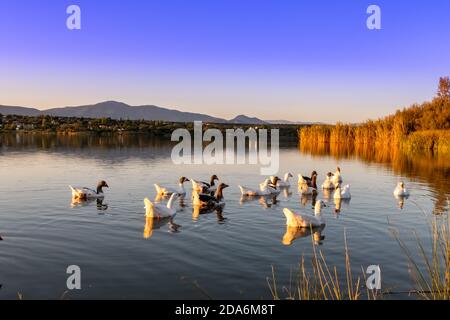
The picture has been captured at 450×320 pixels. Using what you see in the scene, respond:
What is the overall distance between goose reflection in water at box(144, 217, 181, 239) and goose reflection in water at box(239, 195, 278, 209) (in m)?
4.33

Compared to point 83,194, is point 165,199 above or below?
below

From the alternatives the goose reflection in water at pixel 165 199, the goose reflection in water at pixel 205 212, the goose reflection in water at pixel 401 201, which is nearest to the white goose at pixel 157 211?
the goose reflection in water at pixel 205 212

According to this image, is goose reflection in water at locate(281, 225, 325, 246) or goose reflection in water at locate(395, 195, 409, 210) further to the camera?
goose reflection in water at locate(395, 195, 409, 210)

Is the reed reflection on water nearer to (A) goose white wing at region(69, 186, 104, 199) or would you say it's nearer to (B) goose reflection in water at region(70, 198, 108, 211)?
(B) goose reflection in water at region(70, 198, 108, 211)

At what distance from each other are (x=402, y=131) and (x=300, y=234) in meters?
46.7

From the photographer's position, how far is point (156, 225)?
47.2 feet

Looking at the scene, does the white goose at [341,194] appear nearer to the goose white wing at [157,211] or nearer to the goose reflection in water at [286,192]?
the goose reflection in water at [286,192]

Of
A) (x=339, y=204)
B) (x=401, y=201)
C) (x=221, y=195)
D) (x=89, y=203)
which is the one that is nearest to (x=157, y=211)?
(x=221, y=195)

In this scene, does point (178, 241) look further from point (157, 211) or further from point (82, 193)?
point (82, 193)

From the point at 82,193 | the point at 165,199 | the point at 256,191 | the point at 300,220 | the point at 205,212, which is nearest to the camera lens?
the point at 300,220

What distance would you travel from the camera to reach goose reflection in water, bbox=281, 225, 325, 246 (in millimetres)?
12692

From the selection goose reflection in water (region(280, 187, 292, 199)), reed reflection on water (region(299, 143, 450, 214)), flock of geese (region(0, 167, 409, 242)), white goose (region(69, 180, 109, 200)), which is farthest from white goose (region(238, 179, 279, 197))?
white goose (region(69, 180, 109, 200))
